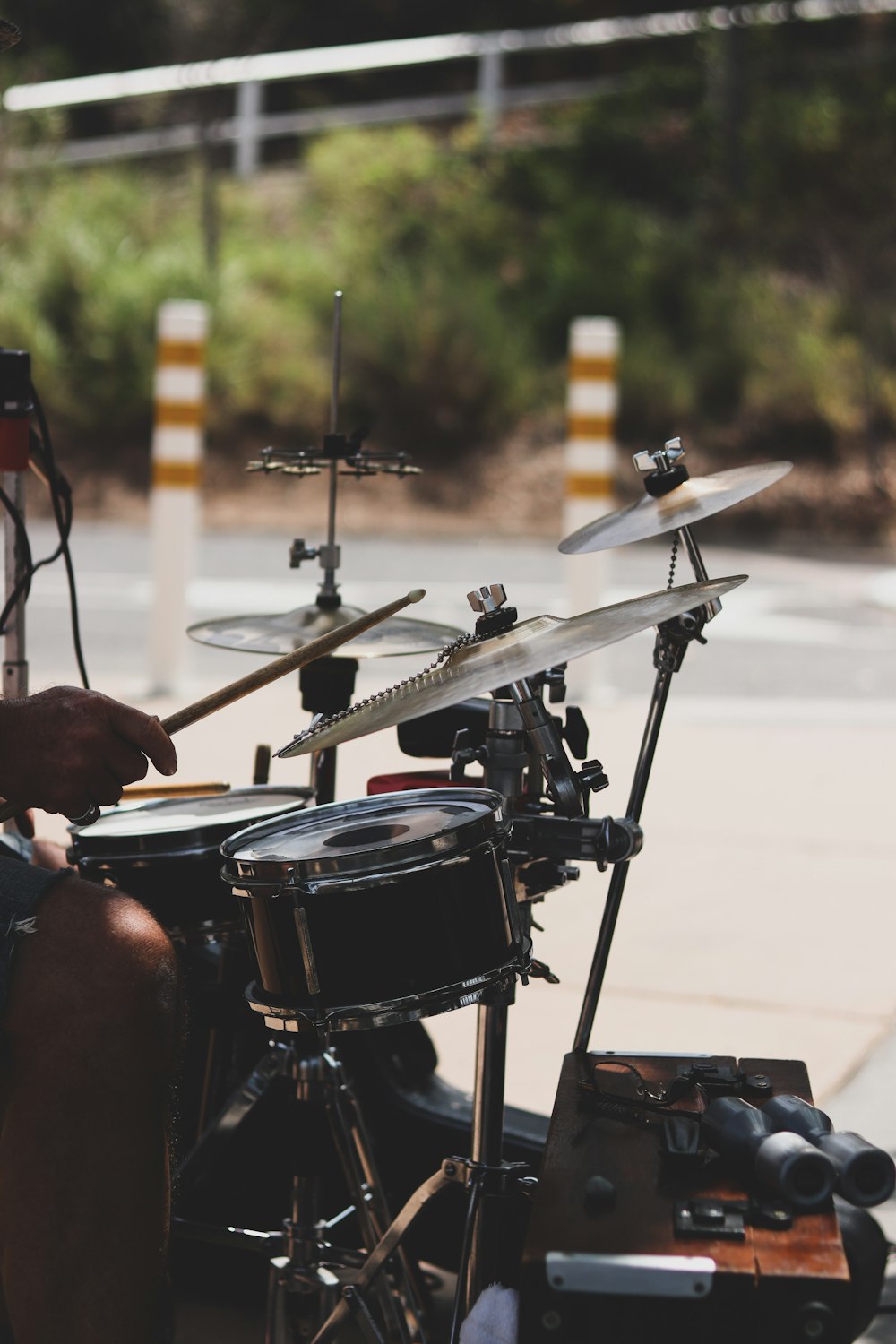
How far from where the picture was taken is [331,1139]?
7.16 feet

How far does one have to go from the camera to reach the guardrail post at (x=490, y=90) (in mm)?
16516

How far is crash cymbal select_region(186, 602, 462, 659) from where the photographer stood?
2279mm

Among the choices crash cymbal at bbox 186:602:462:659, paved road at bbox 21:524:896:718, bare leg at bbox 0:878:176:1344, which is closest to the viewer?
bare leg at bbox 0:878:176:1344

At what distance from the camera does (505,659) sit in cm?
178

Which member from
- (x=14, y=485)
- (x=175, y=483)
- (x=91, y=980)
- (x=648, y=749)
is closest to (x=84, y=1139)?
(x=91, y=980)

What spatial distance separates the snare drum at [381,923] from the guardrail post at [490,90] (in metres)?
15.4

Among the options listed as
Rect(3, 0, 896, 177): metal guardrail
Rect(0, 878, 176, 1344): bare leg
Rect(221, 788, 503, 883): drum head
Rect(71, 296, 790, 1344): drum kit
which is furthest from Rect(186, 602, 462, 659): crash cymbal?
Rect(3, 0, 896, 177): metal guardrail

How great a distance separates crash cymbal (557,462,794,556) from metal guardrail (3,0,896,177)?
47.1ft

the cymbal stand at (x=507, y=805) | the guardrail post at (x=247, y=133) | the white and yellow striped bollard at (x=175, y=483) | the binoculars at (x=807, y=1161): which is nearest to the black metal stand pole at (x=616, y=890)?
the cymbal stand at (x=507, y=805)

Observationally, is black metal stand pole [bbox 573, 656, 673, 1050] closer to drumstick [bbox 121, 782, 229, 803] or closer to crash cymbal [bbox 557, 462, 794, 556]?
crash cymbal [bbox 557, 462, 794, 556]

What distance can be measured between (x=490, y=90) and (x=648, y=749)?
16.0 meters

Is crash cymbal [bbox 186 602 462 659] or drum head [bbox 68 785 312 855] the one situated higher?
crash cymbal [bbox 186 602 462 659]

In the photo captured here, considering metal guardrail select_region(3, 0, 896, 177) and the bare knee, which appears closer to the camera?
the bare knee

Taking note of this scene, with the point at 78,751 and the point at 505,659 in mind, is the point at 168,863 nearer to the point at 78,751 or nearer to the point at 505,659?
the point at 78,751
